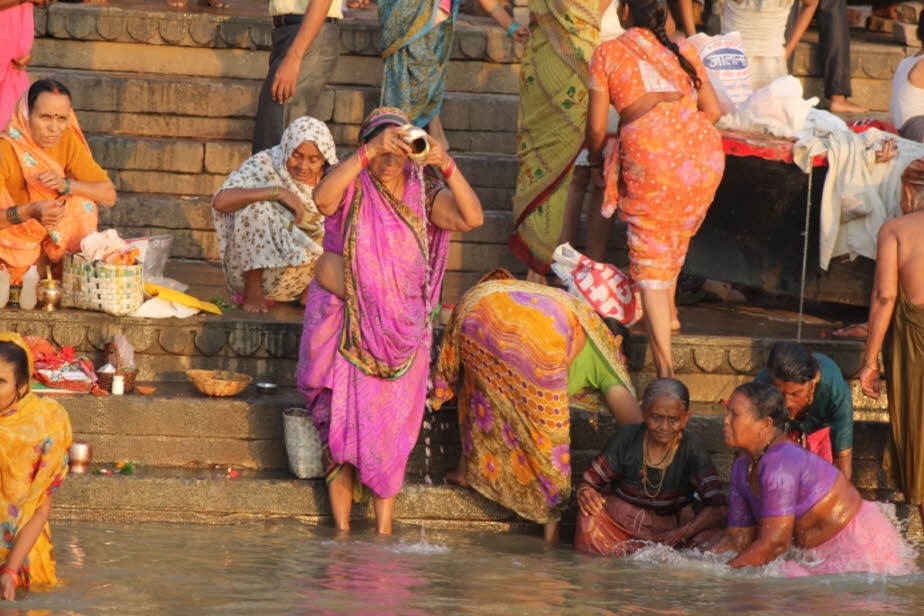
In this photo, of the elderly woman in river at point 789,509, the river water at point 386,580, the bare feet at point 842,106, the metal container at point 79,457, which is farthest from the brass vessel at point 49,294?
the bare feet at point 842,106

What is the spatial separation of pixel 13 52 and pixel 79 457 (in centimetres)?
284

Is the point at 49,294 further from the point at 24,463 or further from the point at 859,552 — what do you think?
the point at 859,552

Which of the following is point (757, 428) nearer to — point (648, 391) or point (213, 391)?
point (648, 391)

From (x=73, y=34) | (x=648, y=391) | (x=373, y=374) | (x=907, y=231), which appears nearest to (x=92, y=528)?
(x=373, y=374)

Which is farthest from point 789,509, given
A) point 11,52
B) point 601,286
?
point 11,52

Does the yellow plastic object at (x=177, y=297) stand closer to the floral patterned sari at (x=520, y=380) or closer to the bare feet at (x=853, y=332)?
the floral patterned sari at (x=520, y=380)

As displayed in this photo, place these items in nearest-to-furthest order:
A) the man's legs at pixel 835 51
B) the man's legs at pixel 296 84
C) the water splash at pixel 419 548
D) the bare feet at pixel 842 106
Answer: the water splash at pixel 419 548
the man's legs at pixel 296 84
the bare feet at pixel 842 106
the man's legs at pixel 835 51

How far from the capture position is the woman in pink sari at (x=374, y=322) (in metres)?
6.68

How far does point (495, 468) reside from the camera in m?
6.94

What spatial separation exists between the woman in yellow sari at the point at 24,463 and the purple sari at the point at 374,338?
143cm

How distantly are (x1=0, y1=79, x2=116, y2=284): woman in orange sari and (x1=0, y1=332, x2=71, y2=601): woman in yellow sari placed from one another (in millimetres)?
2355

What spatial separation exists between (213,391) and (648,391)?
79.1 inches

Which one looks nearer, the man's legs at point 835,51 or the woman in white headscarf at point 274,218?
the woman in white headscarf at point 274,218

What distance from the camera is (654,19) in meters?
7.34
